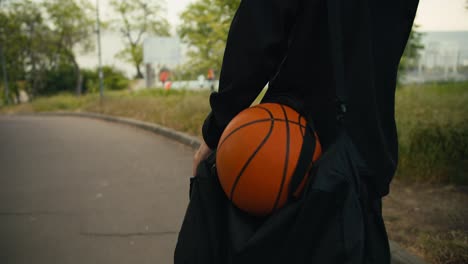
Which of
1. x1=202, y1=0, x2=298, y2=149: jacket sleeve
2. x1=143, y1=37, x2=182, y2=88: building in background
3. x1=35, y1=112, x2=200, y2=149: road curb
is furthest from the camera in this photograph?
x1=143, y1=37, x2=182, y2=88: building in background

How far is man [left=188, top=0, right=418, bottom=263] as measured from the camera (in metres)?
1.34

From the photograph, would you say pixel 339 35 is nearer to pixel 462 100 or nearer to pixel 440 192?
pixel 440 192

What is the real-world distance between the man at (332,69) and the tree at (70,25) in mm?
34366

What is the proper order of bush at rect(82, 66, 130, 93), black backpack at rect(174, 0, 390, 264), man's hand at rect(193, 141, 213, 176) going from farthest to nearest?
bush at rect(82, 66, 130, 93) → man's hand at rect(193, 141, 213, 176) → black backpack at rect(174, 0, 390, 264)

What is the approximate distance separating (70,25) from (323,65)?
35004mm

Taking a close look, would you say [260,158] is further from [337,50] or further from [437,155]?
[437,155]

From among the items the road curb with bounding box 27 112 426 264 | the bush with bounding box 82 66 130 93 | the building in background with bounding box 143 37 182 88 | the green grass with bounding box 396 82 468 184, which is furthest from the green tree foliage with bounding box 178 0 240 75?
the bush with bounding box 82 66 130 93

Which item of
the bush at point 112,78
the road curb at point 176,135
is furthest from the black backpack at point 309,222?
the bush at point 112,78

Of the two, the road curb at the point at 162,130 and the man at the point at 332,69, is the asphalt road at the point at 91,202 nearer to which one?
the road curb at the point at 162,130

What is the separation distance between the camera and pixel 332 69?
1.43 m

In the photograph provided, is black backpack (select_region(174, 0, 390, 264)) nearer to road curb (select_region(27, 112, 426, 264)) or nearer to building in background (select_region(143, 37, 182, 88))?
road curb (select_region(27, 112, 426, 264))

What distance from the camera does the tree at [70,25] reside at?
3182cm

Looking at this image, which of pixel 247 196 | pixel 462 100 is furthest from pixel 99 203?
pixel 462 100

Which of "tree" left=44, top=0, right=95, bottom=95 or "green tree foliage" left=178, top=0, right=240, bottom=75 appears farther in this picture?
"tree" left=44, top=0, right=95, bottom=95
